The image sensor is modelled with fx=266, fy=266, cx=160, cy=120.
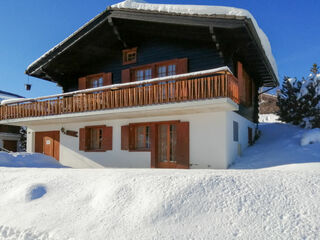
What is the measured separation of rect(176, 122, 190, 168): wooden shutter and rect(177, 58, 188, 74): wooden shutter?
231 cm

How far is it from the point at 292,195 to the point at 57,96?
11232 mm

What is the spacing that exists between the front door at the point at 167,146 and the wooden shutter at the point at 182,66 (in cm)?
230

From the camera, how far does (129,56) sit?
13.2m

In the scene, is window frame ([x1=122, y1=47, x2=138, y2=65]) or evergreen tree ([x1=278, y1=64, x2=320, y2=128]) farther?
evergreen tree ([x1=278, y1=64, x2=320, y2=128])

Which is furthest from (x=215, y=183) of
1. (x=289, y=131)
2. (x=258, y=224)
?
(x=289, y=131)

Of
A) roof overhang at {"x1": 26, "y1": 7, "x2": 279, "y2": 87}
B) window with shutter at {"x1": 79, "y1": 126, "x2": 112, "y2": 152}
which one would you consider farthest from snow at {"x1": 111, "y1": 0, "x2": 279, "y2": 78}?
window with shutter at {"x1": 79, "y1": 126, "x2": 112, "y2": 152}

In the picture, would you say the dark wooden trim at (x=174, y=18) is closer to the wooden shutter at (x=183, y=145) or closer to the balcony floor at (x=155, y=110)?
the balcony floor at (x=155, y=110)

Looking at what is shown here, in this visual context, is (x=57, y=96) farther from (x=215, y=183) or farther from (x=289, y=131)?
(x=289, y=131)

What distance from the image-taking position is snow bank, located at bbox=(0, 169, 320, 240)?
3961 millimetres

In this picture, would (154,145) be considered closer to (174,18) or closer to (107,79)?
(107,79)

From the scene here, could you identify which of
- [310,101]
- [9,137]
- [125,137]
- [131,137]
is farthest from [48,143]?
[310,101]

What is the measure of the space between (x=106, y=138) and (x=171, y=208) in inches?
339

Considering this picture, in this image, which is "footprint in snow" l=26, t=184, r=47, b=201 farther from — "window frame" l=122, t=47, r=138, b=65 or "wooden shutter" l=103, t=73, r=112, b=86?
"window frame" l=122, t=47, r=138, b=65

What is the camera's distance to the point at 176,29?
1130cm
